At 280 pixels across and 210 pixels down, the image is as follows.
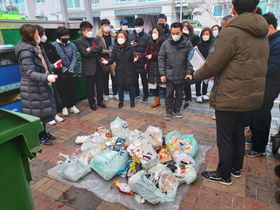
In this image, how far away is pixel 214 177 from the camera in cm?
275

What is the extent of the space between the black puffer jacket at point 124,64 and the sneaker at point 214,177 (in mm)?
2982

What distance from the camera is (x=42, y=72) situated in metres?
3.48

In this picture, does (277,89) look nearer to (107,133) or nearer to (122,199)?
(122,199)

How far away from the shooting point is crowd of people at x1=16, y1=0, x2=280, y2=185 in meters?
2.12

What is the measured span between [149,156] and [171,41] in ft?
8.37

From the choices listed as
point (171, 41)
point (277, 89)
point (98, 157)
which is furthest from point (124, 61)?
point (277, 89)

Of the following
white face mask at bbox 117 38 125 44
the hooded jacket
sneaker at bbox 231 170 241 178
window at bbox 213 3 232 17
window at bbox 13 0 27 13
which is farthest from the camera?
window at bbox 213 3 232 17

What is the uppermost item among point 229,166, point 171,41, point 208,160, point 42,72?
point 171,41

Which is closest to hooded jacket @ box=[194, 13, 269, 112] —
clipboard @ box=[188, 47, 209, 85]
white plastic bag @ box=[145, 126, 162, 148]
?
clipboard @ box=[188, 47, 209, 85]

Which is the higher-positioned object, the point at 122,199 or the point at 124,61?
the point at 124,61

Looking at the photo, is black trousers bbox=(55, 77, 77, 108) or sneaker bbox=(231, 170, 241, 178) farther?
black trousers bbox=(55, 77, 77, 108)

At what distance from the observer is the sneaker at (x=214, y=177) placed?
8.82ft

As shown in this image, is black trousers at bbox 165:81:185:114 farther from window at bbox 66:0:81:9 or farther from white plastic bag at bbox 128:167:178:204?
window at bbox 66:0:81:9

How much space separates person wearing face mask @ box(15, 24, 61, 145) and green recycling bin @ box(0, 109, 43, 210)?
177cm
